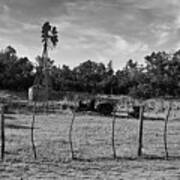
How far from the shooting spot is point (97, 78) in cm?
4622

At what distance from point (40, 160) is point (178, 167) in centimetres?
290

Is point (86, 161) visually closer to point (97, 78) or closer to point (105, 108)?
point (105, 108)

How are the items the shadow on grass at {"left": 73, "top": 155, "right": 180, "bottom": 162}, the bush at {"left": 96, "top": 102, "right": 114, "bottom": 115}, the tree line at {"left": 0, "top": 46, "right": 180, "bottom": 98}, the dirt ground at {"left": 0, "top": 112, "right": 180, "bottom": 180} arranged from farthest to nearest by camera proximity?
the tree line at {"left": 0, "top": 46, "right": 180, "bottom": 98}, the bush at {"left": 96, "top": 102, "right": 114, "bottom": 115}, the shadow on grass at {"left": 73, "top": 155, "right": 180, "bottom": 162}, the dirt ground at {"left": 0, "top": 112, "right": 180, "bottom": 180}

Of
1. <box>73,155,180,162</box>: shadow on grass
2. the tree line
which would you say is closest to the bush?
<box>73,155,180,162</box>: shadow on grass

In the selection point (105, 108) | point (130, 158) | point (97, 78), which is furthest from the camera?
point (97, 78)

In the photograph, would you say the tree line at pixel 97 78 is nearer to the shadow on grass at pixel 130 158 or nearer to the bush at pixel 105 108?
the bush at pixel 105 108

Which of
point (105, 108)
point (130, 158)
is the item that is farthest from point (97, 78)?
point (130, 158)

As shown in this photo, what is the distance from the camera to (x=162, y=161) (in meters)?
5.77

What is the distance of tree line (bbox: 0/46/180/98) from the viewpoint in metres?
37.9

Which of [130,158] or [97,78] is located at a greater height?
[97,78]

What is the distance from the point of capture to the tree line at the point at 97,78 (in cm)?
3794

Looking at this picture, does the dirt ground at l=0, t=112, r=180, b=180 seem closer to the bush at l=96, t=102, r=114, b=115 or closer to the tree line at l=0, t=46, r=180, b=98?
the bush at l=96, t=102, r=114, b=115

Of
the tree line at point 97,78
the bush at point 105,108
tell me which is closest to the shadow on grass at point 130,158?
the bush at point 105,108

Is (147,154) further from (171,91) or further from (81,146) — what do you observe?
(171,91)
